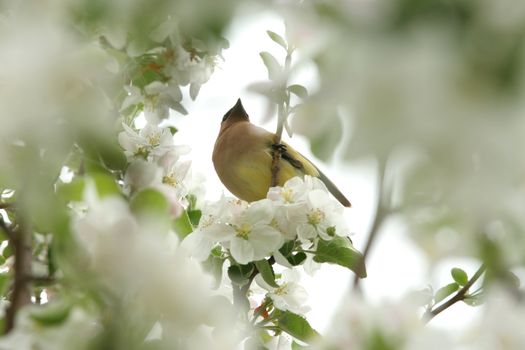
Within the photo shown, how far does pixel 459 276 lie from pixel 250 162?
57 cm

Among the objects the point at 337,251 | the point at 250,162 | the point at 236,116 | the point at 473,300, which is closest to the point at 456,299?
the point at 473,300

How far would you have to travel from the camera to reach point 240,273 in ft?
3.10

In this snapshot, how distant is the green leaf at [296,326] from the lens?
911mm

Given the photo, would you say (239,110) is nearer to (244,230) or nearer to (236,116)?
(236,116)

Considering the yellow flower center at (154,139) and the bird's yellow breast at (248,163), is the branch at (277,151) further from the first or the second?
the yellow flower center at (154,139)

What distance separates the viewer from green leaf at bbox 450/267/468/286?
36.6 inches

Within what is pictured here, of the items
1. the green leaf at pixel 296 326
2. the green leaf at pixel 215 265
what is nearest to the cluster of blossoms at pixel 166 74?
the green leaf at pixel 215 265

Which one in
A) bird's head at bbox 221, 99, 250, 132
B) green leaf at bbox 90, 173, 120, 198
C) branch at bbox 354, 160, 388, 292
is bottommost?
bird's head at bbox 221, 99, 250, 132

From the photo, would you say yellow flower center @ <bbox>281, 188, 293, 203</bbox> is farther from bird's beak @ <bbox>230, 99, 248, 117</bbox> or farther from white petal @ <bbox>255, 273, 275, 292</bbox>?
bird's beak @ <bbox>230, 99, 248, 117</bbox>

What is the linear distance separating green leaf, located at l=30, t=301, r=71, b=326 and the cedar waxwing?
3.12 ft

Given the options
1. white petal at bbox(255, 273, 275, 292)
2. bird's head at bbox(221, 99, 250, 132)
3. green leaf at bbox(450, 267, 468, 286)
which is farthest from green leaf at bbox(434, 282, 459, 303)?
bird's head at bbox(221, 99, 250, 132)

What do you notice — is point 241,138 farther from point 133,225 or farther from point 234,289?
point 133,225

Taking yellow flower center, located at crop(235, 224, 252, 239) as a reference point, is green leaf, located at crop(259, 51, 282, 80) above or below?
above

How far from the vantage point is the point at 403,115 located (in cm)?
25
